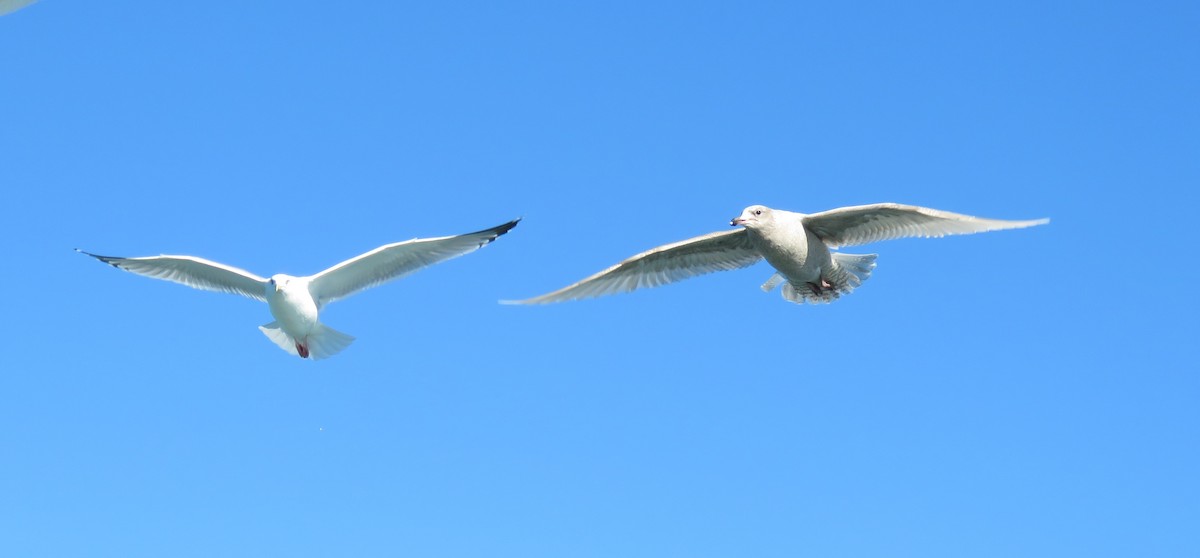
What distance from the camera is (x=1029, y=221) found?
1047cm

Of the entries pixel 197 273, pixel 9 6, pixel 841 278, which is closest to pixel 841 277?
pixel 841 278

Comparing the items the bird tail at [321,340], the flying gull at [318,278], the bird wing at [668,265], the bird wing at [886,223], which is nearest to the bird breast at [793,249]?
the bird wing at [886,223]

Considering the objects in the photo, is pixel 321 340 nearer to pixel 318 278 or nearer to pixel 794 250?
pixel 318 278

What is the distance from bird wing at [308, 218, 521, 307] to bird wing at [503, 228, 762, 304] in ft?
3.81

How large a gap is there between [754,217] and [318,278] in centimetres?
517

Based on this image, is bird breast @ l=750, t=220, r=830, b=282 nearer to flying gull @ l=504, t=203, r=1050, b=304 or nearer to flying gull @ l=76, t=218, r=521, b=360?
flying gull @ l=504, t=203, r=1050, b=304

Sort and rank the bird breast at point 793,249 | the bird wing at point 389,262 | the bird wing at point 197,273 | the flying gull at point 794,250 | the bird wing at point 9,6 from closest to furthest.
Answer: the bird wing at point 9,6 → the flying gull at point 794,250 → the bird breast at point 793,249 → the bird wing at point 389,262 → the bird wing at point 197,273

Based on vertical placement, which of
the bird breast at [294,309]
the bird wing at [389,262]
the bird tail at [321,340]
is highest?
the bird wing at [389,262]

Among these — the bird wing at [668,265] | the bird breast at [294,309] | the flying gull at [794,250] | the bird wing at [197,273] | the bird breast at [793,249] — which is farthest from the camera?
the bird wing at [197,273]

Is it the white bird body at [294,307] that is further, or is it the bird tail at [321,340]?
the bird tail at [321,340]

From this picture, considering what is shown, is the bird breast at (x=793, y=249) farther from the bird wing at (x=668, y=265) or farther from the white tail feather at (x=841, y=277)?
the bird wing at (x=668, y=265)

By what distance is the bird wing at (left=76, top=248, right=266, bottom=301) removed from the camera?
47.7 feet

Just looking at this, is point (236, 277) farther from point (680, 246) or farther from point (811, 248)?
point (811, 248)

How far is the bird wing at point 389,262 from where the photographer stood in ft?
45.0
